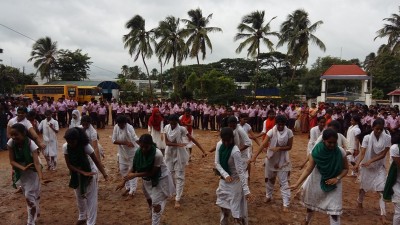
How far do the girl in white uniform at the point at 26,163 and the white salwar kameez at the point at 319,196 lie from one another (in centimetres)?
376

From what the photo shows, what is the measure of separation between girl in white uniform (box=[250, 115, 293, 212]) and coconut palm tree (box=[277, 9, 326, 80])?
88.6ft

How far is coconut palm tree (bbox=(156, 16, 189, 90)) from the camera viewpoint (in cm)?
3378

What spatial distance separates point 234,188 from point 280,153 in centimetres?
206

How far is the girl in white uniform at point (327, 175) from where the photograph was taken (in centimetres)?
439

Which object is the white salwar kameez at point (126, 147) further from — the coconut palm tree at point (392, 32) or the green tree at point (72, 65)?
the green tree at point (72, 65)

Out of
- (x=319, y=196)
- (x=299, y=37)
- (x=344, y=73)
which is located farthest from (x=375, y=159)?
(x=344, y=73)

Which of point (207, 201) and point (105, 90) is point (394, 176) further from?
point (105, 90)

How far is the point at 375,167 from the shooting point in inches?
238

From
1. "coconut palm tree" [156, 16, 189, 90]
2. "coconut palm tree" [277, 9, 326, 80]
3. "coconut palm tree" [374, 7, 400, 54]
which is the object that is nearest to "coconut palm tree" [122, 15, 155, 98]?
"coconut palm tree" [156, 16, 189, 90]

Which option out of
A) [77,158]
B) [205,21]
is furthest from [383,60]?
[77,158]

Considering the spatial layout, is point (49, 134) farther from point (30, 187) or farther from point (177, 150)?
point (30, 187)

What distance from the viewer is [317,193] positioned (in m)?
4.66

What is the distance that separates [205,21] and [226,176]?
30366 millimetres

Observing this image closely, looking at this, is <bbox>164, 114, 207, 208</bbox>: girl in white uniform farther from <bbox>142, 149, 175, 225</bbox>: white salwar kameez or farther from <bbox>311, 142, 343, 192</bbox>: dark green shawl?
<bbox>311, 142, 343, 192</bbox>: dark green shawl
